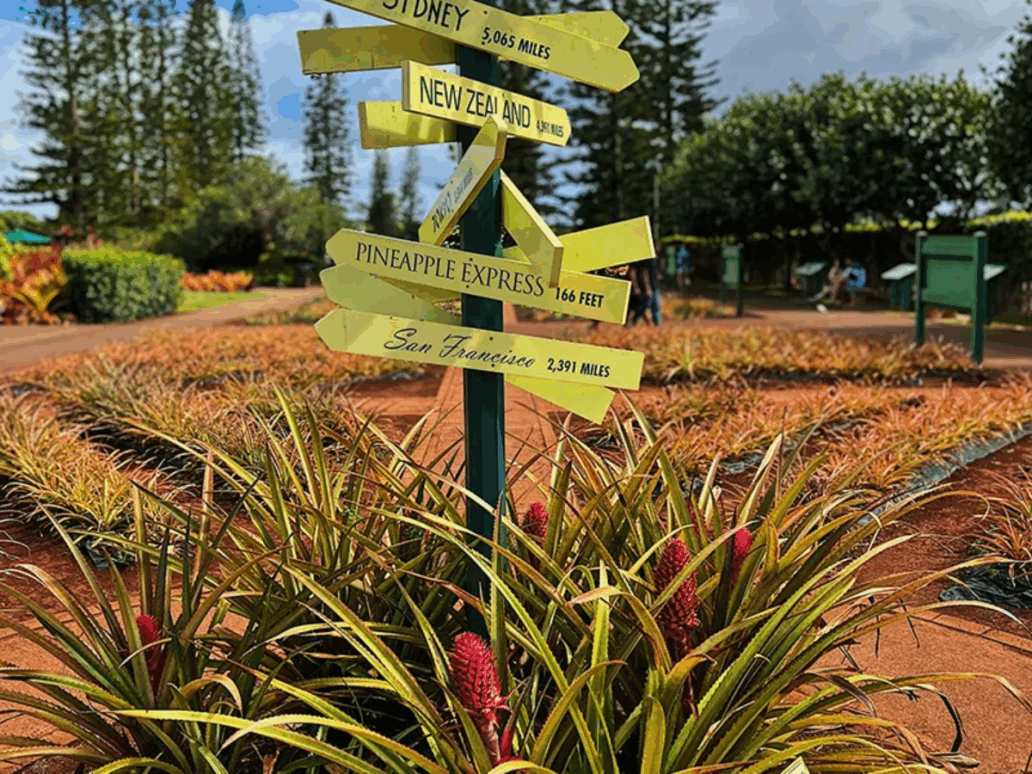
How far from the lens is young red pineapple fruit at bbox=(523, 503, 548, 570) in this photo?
7.27ft

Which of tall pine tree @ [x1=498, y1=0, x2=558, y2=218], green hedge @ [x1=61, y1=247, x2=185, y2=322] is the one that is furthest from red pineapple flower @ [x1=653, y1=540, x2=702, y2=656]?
tall pine tree @ [x1=498, y1=0, x2=558, y2=218]

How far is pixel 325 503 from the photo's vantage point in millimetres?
2344

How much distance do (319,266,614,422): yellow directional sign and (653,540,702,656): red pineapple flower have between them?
1.54 feet

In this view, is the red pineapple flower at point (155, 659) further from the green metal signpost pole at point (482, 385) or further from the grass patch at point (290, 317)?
the grass patch at point (290, 317)

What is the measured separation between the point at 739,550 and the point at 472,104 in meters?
1.10

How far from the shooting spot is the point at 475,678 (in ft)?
5.11

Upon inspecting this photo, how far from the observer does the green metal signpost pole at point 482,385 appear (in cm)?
207

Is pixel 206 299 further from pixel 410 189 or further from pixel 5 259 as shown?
pixel 410 189

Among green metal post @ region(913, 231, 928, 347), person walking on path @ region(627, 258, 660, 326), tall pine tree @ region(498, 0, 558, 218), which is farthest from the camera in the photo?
tall pine tree @ region(498, 0, 558, 218)

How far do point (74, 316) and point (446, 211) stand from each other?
17180 mm

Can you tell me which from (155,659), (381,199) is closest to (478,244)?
(155,659)

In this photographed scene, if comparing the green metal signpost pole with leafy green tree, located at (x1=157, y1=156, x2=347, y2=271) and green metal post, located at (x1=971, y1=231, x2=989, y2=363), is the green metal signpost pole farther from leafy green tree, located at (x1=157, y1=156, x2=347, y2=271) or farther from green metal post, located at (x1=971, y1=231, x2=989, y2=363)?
leafy green tree, located at (x1=157, y1=156, x2=347, y2=271)

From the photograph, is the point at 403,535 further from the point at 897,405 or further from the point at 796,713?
the point at 897,405

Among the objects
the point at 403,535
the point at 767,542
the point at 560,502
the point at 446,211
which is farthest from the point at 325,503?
the point at 767,542
